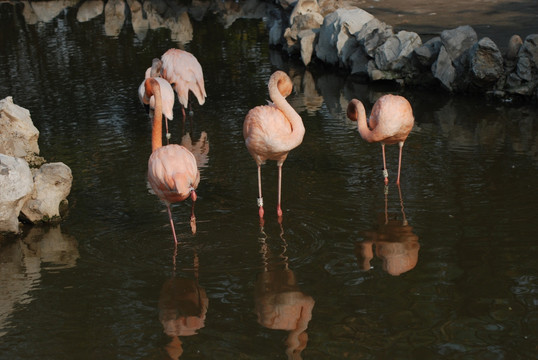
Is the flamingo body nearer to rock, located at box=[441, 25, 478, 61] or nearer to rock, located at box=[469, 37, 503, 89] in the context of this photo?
rock, located at box=[441, 25, 478, 61]

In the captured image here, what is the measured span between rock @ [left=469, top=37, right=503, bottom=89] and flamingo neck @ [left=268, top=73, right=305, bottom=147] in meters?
4.15

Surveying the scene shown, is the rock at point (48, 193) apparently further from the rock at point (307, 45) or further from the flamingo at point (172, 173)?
the rock at point (307, 45)

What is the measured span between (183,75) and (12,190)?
410cm

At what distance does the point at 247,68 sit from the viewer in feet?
40.0

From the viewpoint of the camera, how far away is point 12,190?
5.73m

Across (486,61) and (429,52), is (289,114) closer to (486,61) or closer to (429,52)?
(486,61)

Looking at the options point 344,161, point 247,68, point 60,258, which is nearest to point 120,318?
point 60,258

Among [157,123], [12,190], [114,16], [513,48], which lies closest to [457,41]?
[513,48]

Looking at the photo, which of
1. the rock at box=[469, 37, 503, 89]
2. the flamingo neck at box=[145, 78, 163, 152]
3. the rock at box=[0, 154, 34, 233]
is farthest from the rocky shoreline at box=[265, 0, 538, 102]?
the rock at box=[0, 154, 34, 233]

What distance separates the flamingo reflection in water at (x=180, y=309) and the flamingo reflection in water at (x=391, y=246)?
116cm

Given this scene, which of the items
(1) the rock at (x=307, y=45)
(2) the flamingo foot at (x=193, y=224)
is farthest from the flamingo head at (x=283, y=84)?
(1) the rock at (x=307, y=45)

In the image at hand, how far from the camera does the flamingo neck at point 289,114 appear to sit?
19.3 feet

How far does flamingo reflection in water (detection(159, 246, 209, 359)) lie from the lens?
4.36 metres

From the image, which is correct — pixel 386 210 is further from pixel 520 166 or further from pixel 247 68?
pixel 247 68
